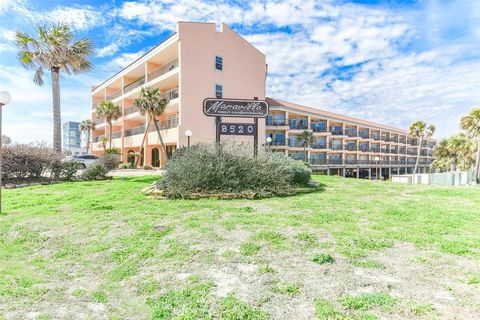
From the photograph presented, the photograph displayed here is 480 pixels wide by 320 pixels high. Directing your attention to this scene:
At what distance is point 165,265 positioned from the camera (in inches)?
168

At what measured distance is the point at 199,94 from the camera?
28000mm

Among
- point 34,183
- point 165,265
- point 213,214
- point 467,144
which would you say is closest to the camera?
point 165,265

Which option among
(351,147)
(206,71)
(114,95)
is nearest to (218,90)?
(206,71)

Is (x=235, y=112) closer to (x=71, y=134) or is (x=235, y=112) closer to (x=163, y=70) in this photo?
(x=163, y=70)

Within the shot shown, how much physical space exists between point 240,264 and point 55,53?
20875mm

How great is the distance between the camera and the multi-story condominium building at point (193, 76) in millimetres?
27234

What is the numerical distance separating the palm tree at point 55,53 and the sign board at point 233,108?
37.9ft

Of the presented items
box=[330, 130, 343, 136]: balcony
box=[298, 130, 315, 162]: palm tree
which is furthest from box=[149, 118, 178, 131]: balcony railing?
box=[330, 130, 343, 136]: balcony

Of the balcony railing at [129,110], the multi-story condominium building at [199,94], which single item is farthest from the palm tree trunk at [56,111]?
the balcony railing at [129,110]

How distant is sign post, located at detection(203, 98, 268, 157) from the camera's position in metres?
12.4

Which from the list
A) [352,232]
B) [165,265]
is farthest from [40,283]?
[352,232]

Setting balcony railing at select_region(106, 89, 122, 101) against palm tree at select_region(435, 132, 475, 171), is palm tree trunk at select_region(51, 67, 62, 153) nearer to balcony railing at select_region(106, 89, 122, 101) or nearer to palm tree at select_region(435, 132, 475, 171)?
balcony railing at select_region(106, 89, 122, 101)

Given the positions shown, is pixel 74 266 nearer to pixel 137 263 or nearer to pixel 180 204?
pixel 137 263

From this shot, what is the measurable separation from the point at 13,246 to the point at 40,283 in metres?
2.22
